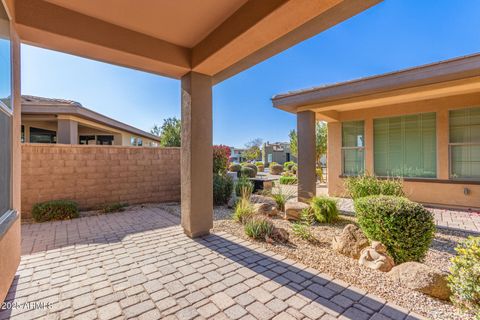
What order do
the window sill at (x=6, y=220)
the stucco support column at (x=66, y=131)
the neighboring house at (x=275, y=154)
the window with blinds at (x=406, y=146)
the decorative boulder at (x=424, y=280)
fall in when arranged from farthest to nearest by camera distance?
the neighboring house at (x=275, y=154) < the stucco support column at (x=66, y=131) < the window with blinds at (x=406, y=146) < the decorative boulder at (x=424, y=280) < the window sill at (x=6, y=220)

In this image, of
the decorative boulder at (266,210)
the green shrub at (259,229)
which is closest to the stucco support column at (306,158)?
the decorative boulder at (266,210)

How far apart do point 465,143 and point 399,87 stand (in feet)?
10.8

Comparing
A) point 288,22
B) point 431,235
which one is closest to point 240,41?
point 288,22

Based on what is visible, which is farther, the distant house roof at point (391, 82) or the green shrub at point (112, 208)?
the green shrub at point (112, 208)

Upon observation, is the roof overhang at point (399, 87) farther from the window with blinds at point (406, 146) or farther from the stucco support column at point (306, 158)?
the window with blinds at point (406, 146)

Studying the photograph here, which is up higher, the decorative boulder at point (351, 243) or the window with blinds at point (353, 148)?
the window with blinds at point (353, 148)

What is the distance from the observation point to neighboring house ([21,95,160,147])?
27.4 ft

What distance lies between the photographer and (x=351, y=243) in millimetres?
3340

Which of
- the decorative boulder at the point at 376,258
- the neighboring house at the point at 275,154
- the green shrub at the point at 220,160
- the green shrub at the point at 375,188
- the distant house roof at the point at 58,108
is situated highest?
the distant house roof at the point at 58,108

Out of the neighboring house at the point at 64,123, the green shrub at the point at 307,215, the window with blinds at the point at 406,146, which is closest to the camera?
the green shrub at the point at 307,215

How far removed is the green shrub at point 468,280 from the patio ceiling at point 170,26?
2.83m

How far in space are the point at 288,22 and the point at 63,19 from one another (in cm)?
290

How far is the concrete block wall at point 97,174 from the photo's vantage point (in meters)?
5.43

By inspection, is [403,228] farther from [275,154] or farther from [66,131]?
[275,154]
